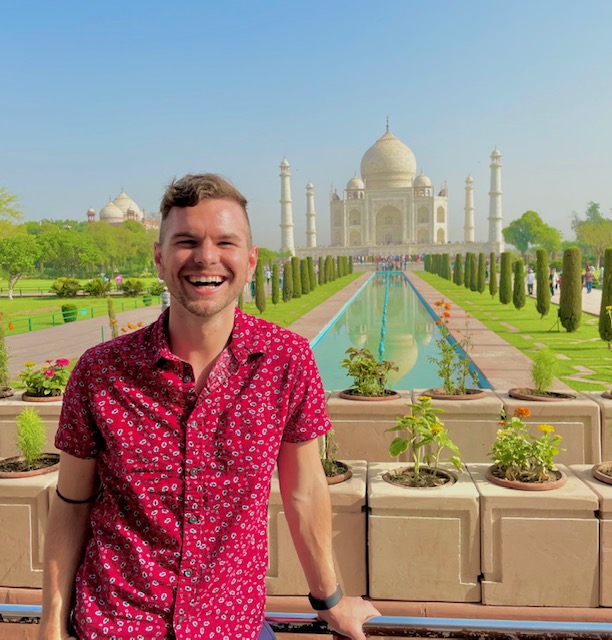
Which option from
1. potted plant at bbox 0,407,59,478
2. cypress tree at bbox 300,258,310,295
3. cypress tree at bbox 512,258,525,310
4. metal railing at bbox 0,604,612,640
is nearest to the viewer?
metal railing at bbox 0,604,612,640

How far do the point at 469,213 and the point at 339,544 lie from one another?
2105 inches

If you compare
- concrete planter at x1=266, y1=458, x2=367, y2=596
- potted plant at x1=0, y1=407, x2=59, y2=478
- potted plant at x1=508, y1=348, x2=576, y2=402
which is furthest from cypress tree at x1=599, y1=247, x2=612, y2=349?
potted plant at x1=0, y1=407, x2=59, y2=478

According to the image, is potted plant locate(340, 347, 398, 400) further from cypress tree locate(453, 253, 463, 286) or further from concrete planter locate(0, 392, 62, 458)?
cypress tree locate(453, 253, 463, 286)

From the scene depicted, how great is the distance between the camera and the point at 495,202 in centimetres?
4778

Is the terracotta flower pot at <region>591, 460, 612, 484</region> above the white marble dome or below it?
below

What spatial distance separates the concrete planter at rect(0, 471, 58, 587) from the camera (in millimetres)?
2268

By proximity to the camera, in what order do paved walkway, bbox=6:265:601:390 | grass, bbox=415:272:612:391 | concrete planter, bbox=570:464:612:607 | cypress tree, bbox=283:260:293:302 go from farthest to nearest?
cypress tree, bbox=283:260:293:302
paved walkway, bbox=6:265:601:390
grass, bbox=415:272:612:391
concrete planter, bbox=570:464:612:607

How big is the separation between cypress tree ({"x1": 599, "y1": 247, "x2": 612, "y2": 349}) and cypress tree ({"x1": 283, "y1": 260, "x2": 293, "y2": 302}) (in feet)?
33.5

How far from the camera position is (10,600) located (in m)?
2.24

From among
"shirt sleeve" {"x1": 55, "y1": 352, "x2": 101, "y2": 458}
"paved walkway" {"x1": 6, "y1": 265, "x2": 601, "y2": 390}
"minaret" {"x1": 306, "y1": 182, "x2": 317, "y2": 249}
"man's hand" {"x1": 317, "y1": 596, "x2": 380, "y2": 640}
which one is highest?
"minaret" {"x1": 306, "y1": 182, "x2": 317, "y2": 249}

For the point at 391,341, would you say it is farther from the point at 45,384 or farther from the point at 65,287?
the point at 65,287

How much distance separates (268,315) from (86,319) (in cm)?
418

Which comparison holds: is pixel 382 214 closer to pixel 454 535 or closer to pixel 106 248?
pixel 106 248

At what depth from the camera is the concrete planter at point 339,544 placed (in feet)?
7.16
